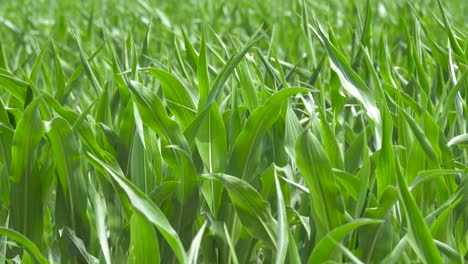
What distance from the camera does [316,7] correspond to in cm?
360

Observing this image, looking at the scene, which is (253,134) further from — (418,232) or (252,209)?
(418,232)

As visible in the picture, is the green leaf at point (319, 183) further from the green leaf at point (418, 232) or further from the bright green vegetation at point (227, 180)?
the green leaf at point (418, 232)

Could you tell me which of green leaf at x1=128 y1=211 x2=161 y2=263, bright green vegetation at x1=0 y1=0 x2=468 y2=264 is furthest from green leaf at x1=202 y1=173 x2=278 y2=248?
green leaf at x1=128 y1=211 x2=161 y2=263

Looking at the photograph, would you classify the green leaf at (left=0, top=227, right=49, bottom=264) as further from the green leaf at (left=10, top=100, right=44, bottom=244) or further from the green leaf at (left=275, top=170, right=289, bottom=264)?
the green leaf at (left=275, top=170, right=289, bottom=264)

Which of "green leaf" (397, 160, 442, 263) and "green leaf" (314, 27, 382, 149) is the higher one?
"green leaf" (314, 27, 382, 149)

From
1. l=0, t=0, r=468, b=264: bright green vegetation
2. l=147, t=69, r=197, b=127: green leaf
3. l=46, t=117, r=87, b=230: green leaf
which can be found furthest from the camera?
l=147, t=69, r=197, b=127: green leaf

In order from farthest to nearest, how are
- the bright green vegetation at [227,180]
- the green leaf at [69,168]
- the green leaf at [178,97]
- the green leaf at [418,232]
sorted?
the green leaf at [178,97] → the green leaf at [69,168] → the bright green vegetation at [227,180] → the green leaf at [418,232]

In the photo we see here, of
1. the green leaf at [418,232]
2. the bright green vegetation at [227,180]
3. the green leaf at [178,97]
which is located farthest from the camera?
the green leaf at [178,97]

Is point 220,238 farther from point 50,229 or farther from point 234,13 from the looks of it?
point 234,13

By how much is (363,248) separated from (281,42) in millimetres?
1847

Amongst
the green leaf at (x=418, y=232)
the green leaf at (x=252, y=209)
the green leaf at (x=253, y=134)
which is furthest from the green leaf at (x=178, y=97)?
the green leaf at (x=418, y=232)

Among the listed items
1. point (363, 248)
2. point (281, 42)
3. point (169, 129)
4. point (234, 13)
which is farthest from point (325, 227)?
point (234, 13)

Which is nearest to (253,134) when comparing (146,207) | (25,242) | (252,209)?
(252,209)

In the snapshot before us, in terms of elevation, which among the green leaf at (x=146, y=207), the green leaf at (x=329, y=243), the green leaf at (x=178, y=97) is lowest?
the green leaf at (x=329, y=243)
